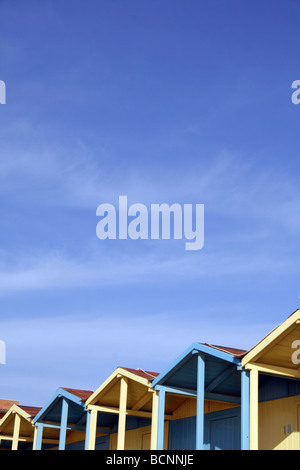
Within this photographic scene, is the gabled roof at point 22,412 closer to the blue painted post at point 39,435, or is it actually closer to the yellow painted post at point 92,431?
the blue painted post at point 39,435

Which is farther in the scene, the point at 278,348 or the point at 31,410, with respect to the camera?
the point at 31,410

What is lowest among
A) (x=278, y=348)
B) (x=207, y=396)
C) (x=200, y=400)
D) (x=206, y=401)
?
(x=200, y=400)

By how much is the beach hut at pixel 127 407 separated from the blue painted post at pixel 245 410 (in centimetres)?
355

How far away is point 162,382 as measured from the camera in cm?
1731

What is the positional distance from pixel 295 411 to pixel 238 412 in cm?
229

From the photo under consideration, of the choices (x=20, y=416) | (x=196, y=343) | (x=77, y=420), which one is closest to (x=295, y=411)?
(x=196, y=343)

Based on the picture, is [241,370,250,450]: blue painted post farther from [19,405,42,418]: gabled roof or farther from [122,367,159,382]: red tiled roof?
[19,405,42,418]: gabled roof

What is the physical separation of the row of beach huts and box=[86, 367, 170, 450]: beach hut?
28 millimetres

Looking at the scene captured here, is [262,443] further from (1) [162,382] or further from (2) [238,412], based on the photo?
(1) [162,382]

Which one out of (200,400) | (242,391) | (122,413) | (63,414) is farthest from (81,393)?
(242,391)

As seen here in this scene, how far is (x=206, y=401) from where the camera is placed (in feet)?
62.6

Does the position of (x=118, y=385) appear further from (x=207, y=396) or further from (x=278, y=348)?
(x=278, y=348)

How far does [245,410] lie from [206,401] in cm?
500
